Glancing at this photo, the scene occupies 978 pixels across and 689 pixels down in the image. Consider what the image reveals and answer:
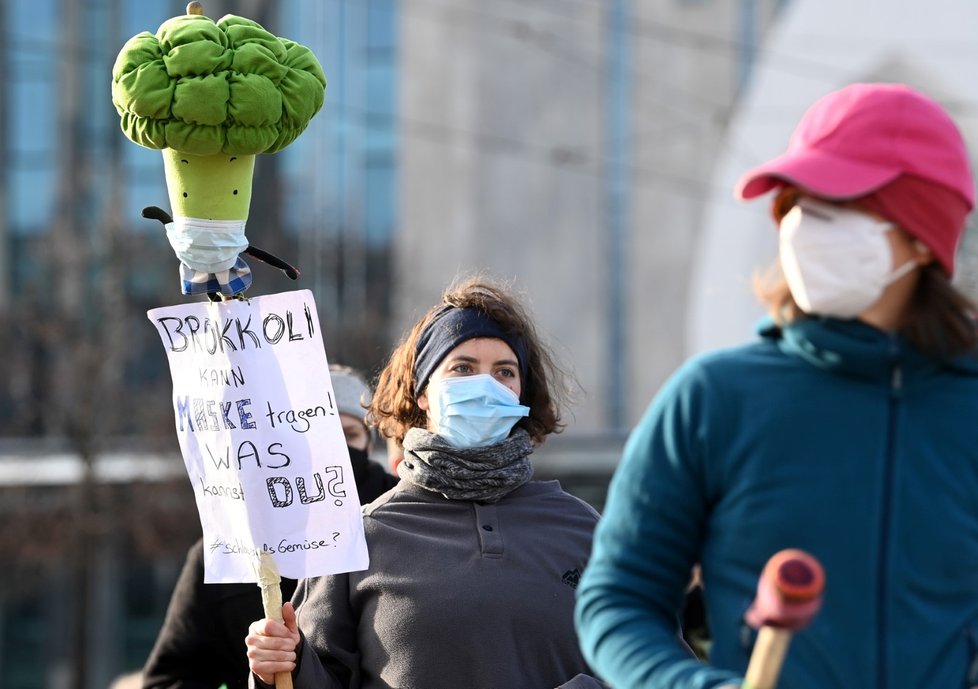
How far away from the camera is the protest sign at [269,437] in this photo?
11.8 feet

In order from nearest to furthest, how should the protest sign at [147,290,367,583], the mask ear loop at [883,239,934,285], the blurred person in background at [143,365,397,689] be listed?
the mask ear loop at [883,239,934,285] → the protest sign at [147,290,367,583] → the blurred person in background at [143,365,397,689]

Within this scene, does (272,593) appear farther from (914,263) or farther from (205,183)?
(914,263)

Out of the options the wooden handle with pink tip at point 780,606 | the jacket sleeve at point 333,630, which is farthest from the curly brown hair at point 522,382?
the wooden handle with pink tip at point 780,606

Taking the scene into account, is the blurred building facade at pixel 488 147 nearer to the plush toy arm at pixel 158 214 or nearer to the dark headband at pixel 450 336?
the dark headband at pixel 450 336

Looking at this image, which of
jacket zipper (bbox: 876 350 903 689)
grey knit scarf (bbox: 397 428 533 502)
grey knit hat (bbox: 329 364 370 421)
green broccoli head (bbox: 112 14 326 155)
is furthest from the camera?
grey knit hat (bbox: 329 364 370 421)

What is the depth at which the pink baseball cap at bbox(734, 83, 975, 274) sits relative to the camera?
227cm

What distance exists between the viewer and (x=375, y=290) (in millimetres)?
22188

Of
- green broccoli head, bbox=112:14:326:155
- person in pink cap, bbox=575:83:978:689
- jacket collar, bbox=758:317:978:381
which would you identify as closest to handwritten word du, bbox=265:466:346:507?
green broccoli head, bbox=112:14:326:155

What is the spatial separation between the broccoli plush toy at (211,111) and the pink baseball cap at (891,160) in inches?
55.7

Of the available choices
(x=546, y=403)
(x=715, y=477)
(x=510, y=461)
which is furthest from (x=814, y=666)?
(x=546, y=403)

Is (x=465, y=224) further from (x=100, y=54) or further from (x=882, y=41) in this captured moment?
(x=882, y=41)

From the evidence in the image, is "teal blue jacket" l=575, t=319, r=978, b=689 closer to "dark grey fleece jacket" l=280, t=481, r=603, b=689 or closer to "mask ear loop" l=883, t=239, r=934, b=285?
"mask ear loop" l=883, t=239, r=934, b=285

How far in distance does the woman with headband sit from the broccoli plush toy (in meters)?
0.60

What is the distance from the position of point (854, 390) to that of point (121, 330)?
15.9 m
